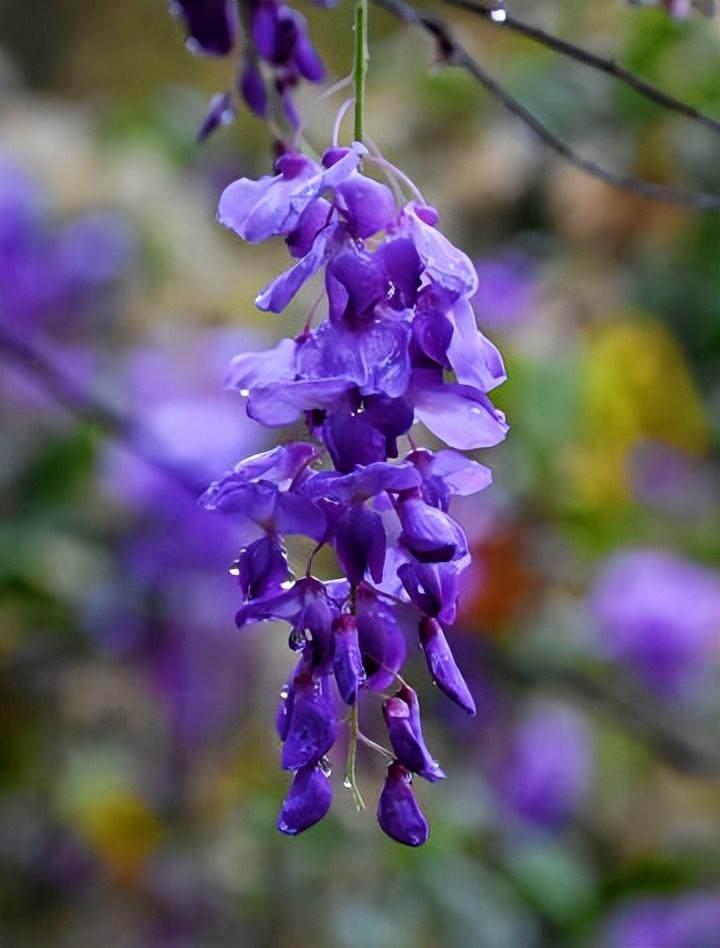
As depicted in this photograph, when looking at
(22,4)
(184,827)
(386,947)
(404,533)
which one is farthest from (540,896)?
(22,4)

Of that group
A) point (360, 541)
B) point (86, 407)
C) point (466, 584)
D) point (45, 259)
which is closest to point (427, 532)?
point (360, 541)

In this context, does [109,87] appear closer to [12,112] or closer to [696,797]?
[12,112]

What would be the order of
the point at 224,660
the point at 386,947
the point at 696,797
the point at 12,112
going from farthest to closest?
the point at 12,112 → the point at 696,797 → the point at 224,660 → the point at 386,947

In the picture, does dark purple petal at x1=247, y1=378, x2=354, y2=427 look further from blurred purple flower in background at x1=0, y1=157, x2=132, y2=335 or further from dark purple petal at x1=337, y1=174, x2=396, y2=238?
blurred purple flower in background at x1=0, y1=157, x2=132, y2=335

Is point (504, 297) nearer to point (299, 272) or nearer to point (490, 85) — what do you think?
point (490, 85)

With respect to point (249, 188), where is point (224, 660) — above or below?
below

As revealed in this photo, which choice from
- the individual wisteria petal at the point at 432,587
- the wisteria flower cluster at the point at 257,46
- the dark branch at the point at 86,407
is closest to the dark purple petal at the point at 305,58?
the wisteria flower cluster at the point at 257,46

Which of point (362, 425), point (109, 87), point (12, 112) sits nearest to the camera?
point (362, 425)
